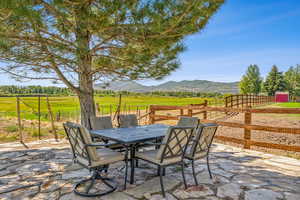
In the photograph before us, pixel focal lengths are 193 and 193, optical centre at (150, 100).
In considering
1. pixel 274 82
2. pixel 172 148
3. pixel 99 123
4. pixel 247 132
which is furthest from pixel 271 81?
pixel 172 148

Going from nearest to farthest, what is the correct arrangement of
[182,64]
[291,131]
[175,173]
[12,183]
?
[12,183] < [175,173] < [291,131] < [182,64]

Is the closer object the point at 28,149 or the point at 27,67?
the point at 27,67

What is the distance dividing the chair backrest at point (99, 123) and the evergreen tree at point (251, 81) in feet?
127

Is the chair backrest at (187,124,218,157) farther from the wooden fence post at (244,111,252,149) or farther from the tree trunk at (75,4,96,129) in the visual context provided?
the tree trunk at (75,4,96,129)

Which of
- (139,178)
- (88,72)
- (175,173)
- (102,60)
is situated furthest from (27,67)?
(175,173)

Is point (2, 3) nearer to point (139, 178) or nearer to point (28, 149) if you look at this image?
point (139, 178)

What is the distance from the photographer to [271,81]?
36.7 metres

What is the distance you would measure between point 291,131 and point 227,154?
1.21 m

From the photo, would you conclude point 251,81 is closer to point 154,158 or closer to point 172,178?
point 172,178

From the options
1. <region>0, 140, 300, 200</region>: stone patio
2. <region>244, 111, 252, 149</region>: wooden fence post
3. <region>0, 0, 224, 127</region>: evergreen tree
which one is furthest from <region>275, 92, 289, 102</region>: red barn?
<region>0, 0, 224, 127</region>: evergreen tree

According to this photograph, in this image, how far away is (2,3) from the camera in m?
2.30

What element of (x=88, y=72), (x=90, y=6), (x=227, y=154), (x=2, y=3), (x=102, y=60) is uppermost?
(x=90, y=6)

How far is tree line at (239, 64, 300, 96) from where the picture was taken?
3612 cm

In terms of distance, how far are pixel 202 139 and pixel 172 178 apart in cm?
72
